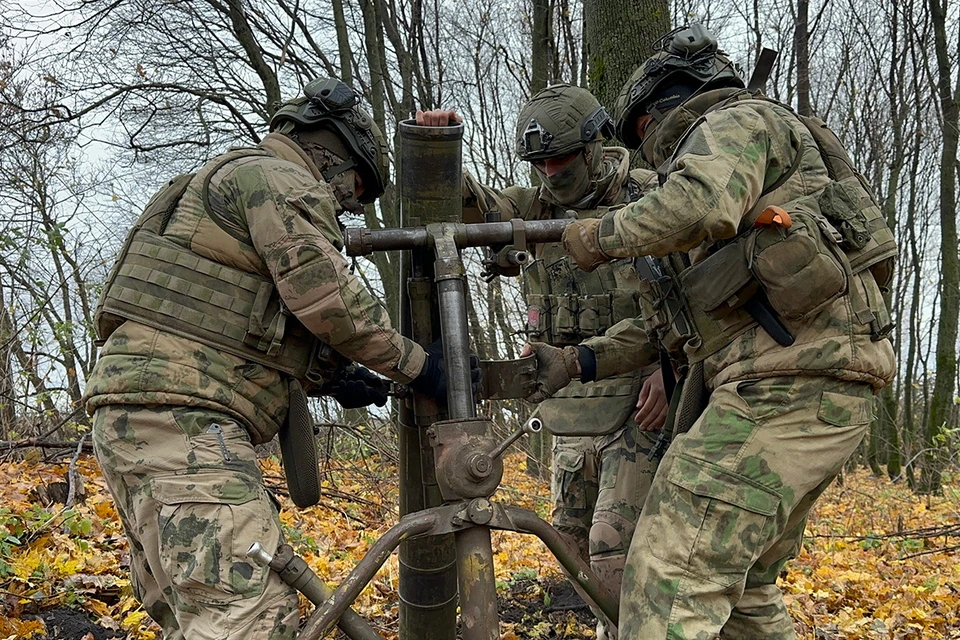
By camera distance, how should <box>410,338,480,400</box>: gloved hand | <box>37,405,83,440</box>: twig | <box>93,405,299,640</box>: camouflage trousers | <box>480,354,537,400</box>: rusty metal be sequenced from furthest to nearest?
<box>37,405,83,440</box>: twig → <box>480,354,537,400</box>: rusty metal → <box>410,338,480,400</box>: gloved hand → <box>93,405,299,640</box>: camouflage trousers

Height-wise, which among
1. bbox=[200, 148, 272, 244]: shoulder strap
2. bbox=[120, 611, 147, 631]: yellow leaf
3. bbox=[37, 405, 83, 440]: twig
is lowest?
bbox=[120, 611, 147, 631]: yellow leaf

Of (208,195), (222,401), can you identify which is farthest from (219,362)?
(208,195)

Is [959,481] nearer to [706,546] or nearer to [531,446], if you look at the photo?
[531,446]

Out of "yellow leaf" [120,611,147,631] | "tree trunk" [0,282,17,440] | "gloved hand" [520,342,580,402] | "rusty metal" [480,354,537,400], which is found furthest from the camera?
"tree trunk" [0,282,17,440]

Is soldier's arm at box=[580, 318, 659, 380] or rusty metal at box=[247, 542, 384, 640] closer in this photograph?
rusty metal at box=[247, 542, 384, 640]

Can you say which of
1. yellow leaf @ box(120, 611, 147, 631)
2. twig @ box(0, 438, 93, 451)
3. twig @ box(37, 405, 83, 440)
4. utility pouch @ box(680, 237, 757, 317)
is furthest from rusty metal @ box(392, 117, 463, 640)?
twig @ box(37, 405, 83, 440)

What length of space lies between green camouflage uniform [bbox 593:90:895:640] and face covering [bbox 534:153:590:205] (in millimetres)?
1119

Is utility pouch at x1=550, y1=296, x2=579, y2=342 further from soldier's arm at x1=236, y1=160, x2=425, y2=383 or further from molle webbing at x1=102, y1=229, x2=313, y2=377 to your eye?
molle webbing at x1=102, y1=229, x2=313, y2=377

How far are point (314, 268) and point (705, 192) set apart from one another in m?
1.45

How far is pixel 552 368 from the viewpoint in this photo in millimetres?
3582

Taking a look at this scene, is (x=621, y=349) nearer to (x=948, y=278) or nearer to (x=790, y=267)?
(x=790, y=267)

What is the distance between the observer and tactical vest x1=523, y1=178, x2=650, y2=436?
12.7 feet

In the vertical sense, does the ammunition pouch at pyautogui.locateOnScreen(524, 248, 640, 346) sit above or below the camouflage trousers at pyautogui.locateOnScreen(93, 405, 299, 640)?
above

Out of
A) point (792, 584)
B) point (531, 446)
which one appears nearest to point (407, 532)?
point (792, 584)
